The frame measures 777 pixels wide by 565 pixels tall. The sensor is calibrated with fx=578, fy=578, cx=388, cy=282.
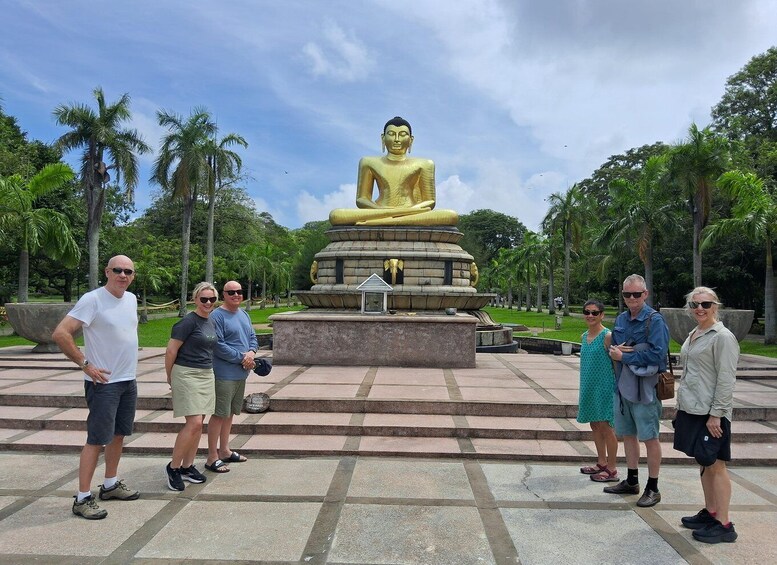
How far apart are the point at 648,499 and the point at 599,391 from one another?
0.92 meters

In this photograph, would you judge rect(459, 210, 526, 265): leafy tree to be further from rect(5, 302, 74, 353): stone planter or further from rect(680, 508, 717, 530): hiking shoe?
rect(680, 508, 717, 530): hiking shoe

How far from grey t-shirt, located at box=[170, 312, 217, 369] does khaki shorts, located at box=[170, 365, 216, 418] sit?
6cm

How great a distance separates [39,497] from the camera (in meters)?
4.65

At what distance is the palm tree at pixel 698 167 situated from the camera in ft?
67.1

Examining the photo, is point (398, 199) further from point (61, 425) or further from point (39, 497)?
point (39, 497)

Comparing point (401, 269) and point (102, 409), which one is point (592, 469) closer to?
point (102, 409)

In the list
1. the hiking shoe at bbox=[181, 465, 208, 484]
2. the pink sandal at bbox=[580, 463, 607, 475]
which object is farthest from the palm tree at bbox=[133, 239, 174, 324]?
the pink sandal at bbox=[580, 463, 607, 475]

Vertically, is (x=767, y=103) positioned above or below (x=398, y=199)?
above

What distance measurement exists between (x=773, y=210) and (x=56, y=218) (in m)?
20.8

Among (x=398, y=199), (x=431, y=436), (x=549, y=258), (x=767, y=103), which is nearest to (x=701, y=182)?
(x=398, y=199)

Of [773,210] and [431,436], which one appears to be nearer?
[431,436]

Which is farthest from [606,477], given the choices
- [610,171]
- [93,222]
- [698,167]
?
[610,171]

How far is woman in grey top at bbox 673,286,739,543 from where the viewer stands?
394cm

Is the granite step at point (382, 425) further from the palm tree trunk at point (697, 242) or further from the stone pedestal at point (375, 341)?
the palm tree trunk at point (697, 242)
